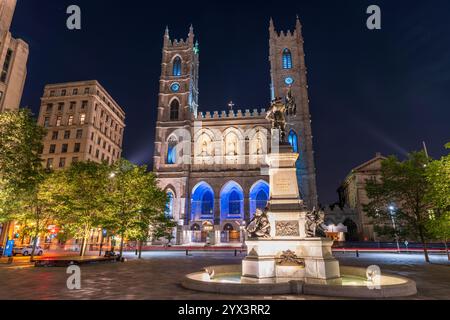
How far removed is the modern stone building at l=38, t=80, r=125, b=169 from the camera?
169 ft

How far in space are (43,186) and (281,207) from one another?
2070 centimetres

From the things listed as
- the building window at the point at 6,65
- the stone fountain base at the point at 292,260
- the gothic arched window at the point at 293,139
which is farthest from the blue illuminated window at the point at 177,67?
the stone fountain base at the point at 292,260

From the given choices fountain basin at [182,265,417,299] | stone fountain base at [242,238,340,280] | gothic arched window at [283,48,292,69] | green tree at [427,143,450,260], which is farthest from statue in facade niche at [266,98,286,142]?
gothic arched window at [283,48,292,69]

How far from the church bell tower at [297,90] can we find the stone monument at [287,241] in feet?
143

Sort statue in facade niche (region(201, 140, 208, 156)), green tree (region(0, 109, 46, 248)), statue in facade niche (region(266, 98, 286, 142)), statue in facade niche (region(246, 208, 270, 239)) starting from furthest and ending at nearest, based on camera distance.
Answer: statue in facade niche (region(201, 140, 208, 156)), green tree (region(0, 109, 46, 248)), statue in facade niche (region(266, 98, 286, 142)), statue in facade niche (region(246, 208, 270, 239))

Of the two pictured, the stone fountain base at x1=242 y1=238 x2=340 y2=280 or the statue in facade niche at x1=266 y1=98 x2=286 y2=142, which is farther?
the statue in facade niche at x1=266 y1=98 x2=286 y2=142

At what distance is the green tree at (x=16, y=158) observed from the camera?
18.4 m

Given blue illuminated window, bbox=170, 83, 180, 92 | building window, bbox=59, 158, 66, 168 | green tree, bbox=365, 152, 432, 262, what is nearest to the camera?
green tree, bbox=365, 152, 432, 262

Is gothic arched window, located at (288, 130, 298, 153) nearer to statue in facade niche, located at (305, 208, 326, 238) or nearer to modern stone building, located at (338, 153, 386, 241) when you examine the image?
modern stone building, located at (338, 153, 386, 241)

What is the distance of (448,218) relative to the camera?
16.4m

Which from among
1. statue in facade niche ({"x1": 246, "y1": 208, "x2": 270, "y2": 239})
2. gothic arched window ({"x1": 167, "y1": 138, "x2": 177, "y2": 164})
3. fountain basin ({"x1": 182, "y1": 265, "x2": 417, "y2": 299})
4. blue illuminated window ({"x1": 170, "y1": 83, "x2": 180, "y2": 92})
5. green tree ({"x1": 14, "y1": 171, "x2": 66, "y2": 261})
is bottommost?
fountain basin ({"x1": 182, "y1": 265, "x2": 417, "y2": 299})

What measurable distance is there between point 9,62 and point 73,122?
75.0 ft
